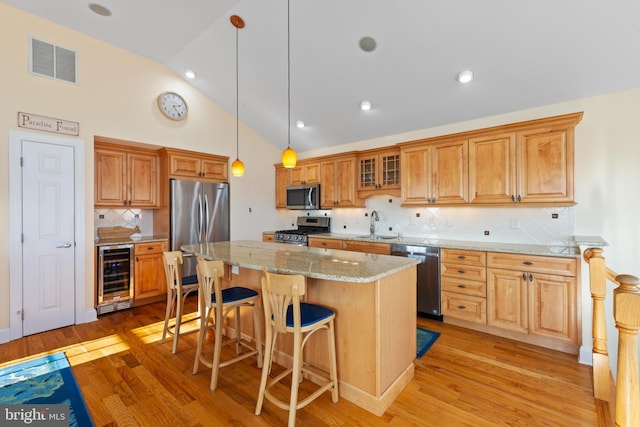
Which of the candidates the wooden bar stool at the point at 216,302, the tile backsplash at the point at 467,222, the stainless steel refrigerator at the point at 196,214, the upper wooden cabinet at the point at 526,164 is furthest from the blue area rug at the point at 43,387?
the upper wooden cabinet at the point at 526,164

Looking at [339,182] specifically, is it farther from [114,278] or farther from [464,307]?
[114,278]

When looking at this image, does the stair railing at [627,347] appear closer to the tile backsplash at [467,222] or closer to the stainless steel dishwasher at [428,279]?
the stainless steel dishwasher at [428,279]

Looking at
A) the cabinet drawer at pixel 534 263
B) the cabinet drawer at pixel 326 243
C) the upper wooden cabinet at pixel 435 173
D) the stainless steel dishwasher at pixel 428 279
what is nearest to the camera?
the cabinet drawer at pixel 534 263

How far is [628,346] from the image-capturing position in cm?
108

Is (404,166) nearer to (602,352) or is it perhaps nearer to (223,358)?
(602,352)

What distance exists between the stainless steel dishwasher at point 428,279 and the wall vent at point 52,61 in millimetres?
4741

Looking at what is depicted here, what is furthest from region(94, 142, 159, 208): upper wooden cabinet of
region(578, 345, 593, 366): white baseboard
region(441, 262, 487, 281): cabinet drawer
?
region(578, 345, 593, 366): white baseboard

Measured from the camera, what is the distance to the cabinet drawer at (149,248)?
3.96 m

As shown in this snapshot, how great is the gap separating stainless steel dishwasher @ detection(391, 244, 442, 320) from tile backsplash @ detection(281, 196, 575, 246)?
66 centimetres

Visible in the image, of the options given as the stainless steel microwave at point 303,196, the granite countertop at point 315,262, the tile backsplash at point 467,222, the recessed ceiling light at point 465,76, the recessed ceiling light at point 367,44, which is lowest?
the granite countertop at point 315,262

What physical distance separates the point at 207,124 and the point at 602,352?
17.7 ft

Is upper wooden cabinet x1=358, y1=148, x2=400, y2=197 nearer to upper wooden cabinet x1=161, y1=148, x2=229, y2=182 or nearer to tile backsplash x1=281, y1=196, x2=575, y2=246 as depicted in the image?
tile backsplash x1=281, y1=196, x2=575, y2=246

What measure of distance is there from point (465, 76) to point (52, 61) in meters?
4.75

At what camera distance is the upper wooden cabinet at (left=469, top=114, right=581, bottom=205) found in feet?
9.59
